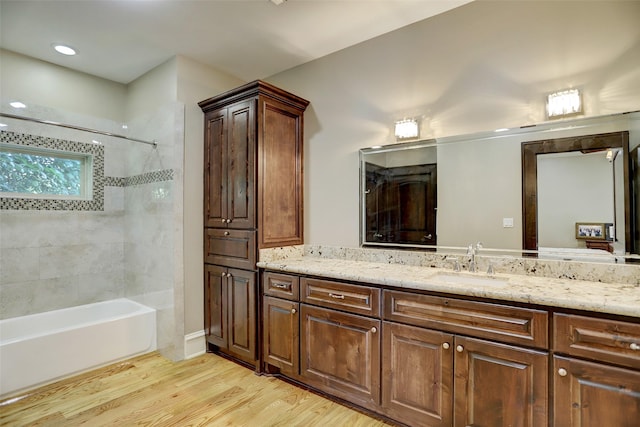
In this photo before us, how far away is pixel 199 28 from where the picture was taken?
2475mm

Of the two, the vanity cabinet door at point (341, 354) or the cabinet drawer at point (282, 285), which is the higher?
the cabinet drawer at point (282, 285)

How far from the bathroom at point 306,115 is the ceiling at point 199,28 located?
0.14m

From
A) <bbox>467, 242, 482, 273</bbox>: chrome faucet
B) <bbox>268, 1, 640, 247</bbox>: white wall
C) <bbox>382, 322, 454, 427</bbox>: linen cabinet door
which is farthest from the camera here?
<bbox>467, 242, 482, 273</bbox>: chrome faucet

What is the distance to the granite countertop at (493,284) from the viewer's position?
1358 millimetres

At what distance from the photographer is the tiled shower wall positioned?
2811 millimetres

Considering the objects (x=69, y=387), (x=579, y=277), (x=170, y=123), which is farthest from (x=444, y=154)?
(x=69, y=387)

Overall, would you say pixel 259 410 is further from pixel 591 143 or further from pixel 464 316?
pixel 591 143

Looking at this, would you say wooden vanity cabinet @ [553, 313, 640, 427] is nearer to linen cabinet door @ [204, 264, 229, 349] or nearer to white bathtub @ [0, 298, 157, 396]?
linen cabinet door @ [204, 264, 229, 349]

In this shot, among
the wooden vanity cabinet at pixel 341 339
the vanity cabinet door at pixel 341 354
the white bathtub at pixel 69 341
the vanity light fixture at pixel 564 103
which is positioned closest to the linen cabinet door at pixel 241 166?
the wooden vanity cabinet at pixel 341 339

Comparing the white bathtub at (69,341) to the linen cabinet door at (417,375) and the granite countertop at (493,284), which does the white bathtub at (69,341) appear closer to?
the granite countertop at (493,284)

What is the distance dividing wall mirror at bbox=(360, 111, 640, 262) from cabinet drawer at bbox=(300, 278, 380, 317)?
636 mm

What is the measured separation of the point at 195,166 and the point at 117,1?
129 centimetres

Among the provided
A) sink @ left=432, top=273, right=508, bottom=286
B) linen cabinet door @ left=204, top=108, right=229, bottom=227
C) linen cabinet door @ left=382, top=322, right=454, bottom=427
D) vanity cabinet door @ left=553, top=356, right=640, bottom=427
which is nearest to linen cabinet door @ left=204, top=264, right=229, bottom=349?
linen cabinet door @ left=204, top=108, right=229, bottom=227

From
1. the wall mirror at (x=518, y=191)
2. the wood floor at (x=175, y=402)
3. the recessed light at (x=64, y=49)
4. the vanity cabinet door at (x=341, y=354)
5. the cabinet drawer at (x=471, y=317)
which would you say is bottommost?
the wood floor at (x=175, y=402)
